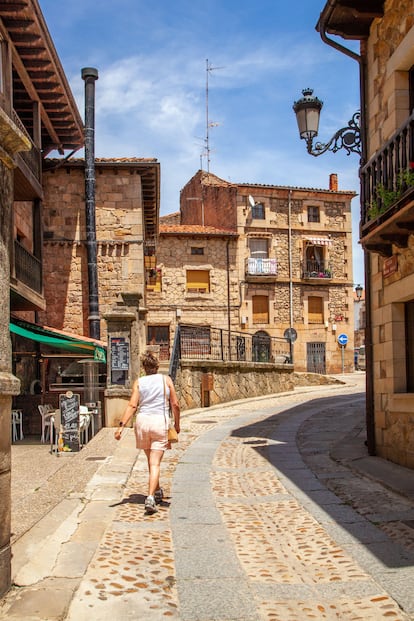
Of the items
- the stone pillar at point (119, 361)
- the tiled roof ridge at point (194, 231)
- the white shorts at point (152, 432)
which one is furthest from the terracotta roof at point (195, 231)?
the white shorts at point (152, 432)

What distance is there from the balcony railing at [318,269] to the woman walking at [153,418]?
103 ft

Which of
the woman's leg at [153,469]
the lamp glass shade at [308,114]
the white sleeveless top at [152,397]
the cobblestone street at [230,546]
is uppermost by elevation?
the lamp glass shade at [308,114]

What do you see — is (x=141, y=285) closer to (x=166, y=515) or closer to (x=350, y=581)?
(x=166, y=515)

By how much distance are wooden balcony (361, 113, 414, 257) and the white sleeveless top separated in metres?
3.20

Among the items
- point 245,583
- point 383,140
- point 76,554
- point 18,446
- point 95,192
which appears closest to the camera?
point 245,583

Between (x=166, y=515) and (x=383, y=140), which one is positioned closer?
(x=166, y=515)

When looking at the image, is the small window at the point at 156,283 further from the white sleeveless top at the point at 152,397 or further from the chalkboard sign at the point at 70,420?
the white sleeveless top at the point at 152,397

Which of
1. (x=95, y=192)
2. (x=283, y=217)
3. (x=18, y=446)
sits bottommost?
(x=18, y=446)

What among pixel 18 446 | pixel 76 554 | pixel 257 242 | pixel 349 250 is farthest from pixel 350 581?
pixel 349 250

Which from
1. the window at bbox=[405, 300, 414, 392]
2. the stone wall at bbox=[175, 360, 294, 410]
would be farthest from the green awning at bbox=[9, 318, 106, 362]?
the window at bbox=[405, 300, 414, 392]

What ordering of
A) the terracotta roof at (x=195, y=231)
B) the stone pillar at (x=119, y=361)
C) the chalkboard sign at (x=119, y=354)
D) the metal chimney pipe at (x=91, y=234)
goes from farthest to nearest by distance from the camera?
the terracotta roof at (x=195, y=231) → the metal chimney pipe at (x=91, y=234) → the chalkboard sign at (x=119, y=354) → the stone pillar at (x=119, y=361)

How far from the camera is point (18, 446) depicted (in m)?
→ 13.1

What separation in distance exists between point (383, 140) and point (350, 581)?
6.48m

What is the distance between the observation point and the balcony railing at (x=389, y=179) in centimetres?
747
